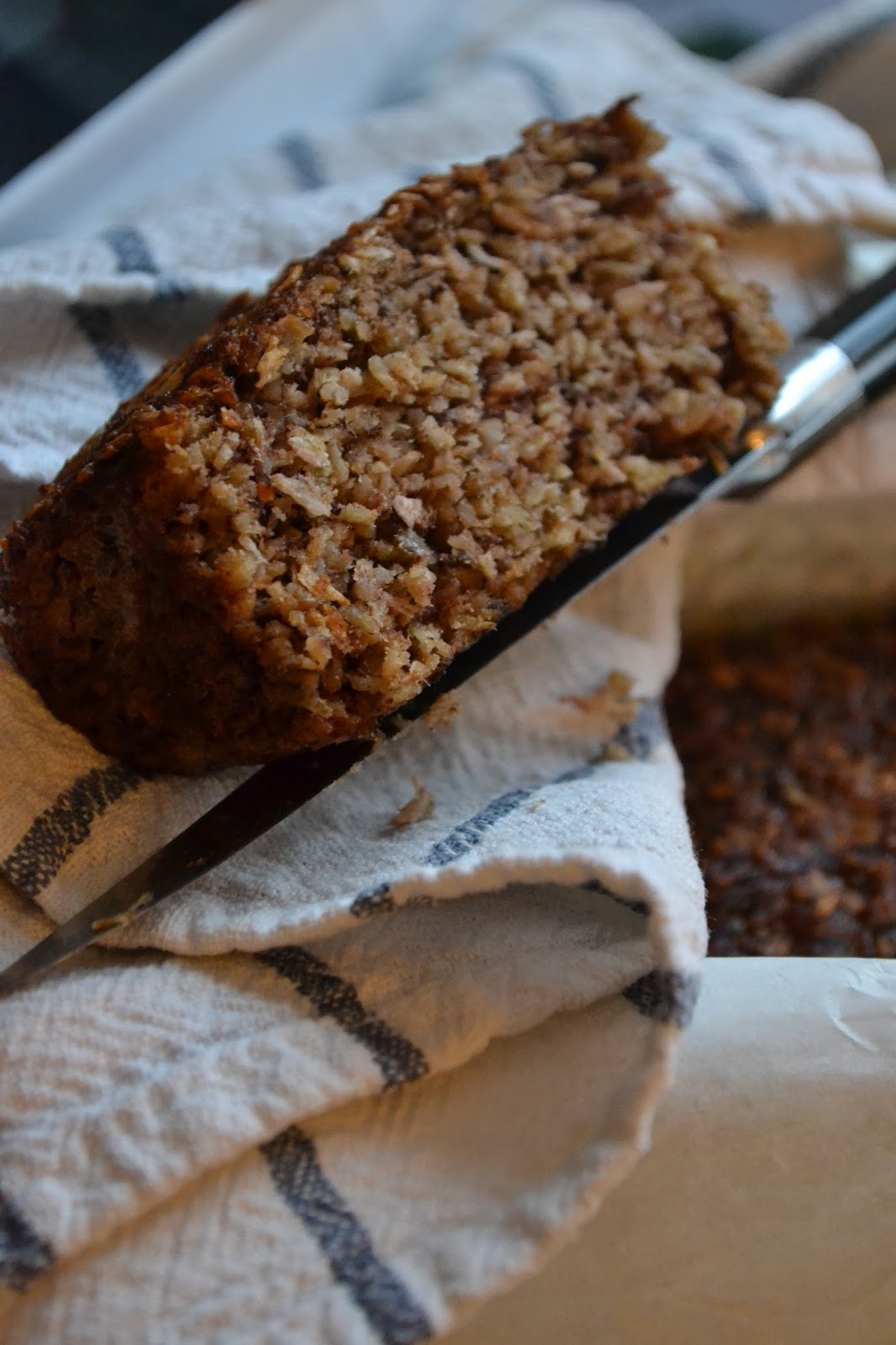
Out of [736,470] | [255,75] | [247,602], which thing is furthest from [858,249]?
[247,602]

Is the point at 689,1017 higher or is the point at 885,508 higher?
the point at 689,1017

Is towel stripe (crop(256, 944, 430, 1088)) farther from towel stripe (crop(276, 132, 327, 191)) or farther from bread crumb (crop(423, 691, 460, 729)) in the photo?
towel stripe (crop(276, 132, 327, 191))

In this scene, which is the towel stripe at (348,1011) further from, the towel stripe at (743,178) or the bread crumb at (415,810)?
the towel stripe at (743,178)

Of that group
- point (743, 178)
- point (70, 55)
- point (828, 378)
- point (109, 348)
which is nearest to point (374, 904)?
point (109, 348)

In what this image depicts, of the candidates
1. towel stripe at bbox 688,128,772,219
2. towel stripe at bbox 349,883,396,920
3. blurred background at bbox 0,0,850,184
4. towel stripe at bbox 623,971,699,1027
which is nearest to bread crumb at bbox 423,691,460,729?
towel stripe at bbox 349,883,396,920

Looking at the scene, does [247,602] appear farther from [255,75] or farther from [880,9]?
[880,9]

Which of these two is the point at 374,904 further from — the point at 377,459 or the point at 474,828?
the point at 377,459
